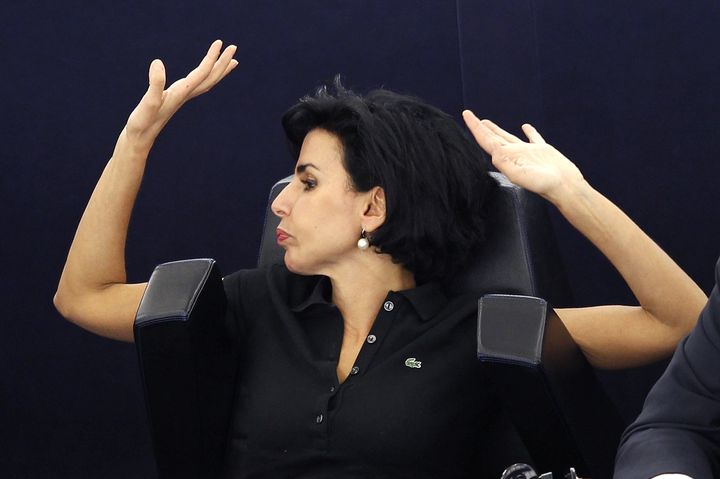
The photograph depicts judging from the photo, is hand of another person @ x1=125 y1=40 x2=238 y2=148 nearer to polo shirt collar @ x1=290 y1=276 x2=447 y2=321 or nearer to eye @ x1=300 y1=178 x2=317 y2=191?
eye @ x1=300 y1=178 x2=317 y2=191

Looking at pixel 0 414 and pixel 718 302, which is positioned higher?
pixel 718 302

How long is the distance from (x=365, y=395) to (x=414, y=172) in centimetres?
42

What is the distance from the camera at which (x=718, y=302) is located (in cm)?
167

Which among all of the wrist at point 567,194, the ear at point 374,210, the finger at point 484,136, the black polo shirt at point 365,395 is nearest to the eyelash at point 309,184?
the ear at point 374,210

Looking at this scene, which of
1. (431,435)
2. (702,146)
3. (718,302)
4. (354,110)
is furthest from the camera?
(702,146)

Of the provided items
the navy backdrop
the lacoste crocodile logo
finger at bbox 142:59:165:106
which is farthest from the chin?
the navy backdrop

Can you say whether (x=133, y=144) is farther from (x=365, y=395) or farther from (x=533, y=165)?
(x=533, y=165)

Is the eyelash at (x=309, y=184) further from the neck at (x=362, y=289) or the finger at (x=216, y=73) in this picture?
the finger at (x=216, y=73)

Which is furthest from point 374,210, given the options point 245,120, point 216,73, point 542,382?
point 245,120

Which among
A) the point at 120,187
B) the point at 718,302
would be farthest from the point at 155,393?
the point at 718,302

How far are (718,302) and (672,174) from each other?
1345 millimetres

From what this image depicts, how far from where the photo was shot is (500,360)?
1.83 metres

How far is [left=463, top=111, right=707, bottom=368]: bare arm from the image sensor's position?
2.09 metres

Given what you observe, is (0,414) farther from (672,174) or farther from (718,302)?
(718,302)
